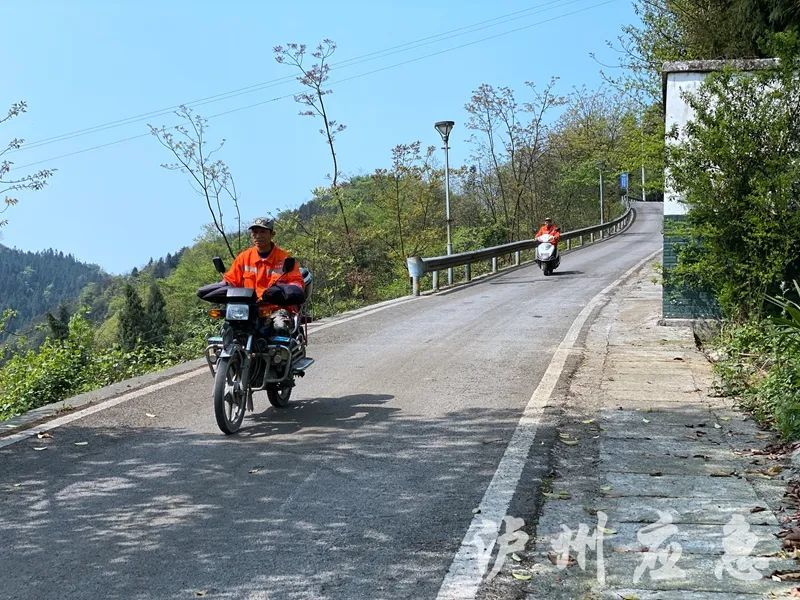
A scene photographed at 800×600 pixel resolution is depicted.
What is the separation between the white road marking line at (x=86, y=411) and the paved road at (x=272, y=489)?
0.18 meters

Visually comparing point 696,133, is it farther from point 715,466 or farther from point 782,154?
point 715,466

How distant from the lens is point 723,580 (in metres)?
3.87

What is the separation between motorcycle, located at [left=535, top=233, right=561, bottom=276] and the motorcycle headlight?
18599mm

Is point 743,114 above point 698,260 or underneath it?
above

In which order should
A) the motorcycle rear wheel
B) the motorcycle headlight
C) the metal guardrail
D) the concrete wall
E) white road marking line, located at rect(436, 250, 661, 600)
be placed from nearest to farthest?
white road marking line, located at rect(436, 250, 661, 600)
the motorcycle headlight
the motorcycle rear wheel
the concrete wall
the metal guardrail

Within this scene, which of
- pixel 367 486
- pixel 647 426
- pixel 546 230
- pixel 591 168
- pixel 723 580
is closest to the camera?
pixel 723 580

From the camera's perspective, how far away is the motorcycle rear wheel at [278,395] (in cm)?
778

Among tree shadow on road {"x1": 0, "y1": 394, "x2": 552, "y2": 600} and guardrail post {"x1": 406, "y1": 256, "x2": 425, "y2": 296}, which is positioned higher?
guardrail post {"x1": 406, "y1": 256, "x2": 425, "y2": 296}

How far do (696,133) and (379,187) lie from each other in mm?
28341

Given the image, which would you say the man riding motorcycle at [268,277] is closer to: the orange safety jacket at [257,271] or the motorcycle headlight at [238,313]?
the orange safety jacket at [257,271]

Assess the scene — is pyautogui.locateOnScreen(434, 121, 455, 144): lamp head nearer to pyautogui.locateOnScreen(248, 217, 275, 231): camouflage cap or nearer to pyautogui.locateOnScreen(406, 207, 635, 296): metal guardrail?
pyautogui.locateOnScreen(406, 207, 635, 296): metal guardrail

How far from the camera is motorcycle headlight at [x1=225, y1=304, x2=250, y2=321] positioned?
7.01 meters

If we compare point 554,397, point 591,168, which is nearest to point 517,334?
point 554,397

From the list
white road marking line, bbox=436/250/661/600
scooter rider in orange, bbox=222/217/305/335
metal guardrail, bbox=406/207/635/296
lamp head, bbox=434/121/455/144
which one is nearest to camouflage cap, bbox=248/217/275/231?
scooter rider in orange, bbox=222/217/305/335
